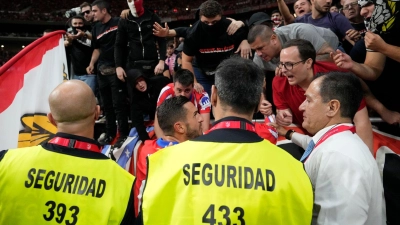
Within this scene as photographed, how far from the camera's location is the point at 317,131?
7.49 feet

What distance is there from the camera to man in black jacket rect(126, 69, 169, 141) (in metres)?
4.61

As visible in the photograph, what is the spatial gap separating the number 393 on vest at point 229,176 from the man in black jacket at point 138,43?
3337 mm

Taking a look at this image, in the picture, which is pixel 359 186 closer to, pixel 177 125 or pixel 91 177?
pixel 91 177

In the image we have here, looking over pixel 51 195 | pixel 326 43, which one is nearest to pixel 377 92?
pixel 326 43

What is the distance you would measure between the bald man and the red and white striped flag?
1.32m

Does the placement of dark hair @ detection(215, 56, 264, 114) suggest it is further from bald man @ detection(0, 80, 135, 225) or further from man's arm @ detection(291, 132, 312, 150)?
man's arm @ detection(291, 132, 312, 150)

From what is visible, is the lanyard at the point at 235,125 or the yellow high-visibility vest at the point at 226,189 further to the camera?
the lanyard at the point at 235,125

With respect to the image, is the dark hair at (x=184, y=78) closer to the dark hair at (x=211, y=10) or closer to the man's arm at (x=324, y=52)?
the dark hair at (x=211, y=10)

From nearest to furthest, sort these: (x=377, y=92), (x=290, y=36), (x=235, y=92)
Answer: (x=235, y=92)
(x=377, y=92)
(x=290, y=36)

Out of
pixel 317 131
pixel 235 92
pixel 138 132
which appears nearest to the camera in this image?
pixel 235 92

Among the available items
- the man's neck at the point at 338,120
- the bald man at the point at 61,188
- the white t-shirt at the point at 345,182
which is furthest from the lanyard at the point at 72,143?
the man's neck at the point at 338,120

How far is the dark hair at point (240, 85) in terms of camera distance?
175 centimetres

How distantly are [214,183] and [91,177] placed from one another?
1.90 ft

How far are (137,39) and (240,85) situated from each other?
333 centimetres
